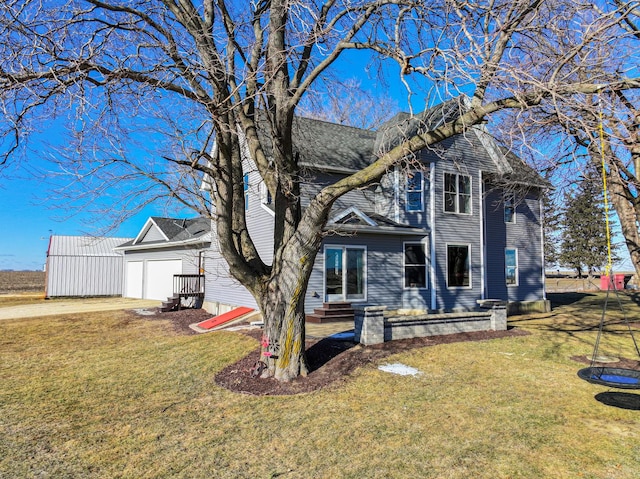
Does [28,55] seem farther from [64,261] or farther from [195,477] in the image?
[64,261]

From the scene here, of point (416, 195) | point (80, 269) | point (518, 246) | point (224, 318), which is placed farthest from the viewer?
point (80, 269)

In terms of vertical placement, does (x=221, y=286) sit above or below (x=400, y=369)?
above

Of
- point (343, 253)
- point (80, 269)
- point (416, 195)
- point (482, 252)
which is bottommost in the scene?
point (80, 269)

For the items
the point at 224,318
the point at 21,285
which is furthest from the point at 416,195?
the point at 21,285

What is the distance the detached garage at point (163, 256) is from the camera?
19703 millimetres

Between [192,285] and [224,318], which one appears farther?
[192,285]

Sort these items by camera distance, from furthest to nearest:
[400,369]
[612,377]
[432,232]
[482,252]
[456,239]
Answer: [482,252] → [456,239] → [432,232] → [400,369] → [612,377]

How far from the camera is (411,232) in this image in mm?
14797

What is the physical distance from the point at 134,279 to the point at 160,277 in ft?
13.7

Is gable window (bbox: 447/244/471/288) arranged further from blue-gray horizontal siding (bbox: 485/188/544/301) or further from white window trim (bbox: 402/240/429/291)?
blue-gray horizontal siding (bbox: 485/188/544/301)

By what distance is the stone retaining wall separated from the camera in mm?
9508

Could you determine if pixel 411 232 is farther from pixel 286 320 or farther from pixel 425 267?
pixel 286 320

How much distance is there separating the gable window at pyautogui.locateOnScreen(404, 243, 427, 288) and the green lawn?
608 centimetres

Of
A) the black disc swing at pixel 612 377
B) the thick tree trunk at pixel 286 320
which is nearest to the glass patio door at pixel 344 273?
the thick tree trunk at pixel 286 320
